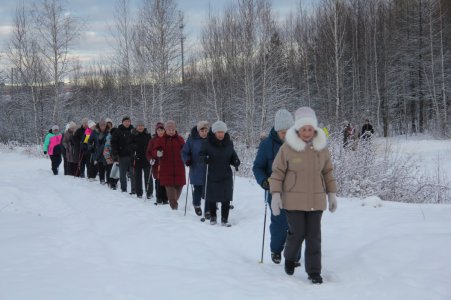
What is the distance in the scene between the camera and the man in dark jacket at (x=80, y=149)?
14711 millimetres

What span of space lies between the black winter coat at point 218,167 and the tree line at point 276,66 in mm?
16814

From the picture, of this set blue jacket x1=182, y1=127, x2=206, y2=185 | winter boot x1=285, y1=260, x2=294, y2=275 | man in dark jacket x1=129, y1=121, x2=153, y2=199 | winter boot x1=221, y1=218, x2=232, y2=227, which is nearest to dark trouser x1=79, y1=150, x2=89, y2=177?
man in dark jacket x1=129, y1=121, x2=153, y2=199

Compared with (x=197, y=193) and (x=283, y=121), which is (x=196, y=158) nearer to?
(x=197, y=193)

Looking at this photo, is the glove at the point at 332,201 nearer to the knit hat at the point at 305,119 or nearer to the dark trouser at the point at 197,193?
the knit hat at the point at 305,119

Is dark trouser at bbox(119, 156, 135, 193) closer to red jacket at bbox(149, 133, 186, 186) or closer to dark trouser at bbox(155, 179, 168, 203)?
dark trouser at bbox(155, 179, 168, 203)

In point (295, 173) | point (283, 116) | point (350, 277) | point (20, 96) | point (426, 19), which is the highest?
point (426, 19)

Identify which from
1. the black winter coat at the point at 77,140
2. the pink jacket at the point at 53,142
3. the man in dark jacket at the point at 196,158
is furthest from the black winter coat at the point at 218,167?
the pink jacket at the point at 53,142

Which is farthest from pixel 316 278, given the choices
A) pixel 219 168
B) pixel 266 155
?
pixel 219 168

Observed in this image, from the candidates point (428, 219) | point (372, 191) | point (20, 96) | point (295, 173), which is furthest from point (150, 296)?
point (20, 96)

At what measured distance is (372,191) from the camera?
32.9 feet

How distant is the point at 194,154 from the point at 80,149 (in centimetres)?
706

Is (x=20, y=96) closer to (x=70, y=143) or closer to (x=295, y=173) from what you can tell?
(x=70, y=143)

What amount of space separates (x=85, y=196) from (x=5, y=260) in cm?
586

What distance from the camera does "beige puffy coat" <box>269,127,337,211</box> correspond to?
4691mm
